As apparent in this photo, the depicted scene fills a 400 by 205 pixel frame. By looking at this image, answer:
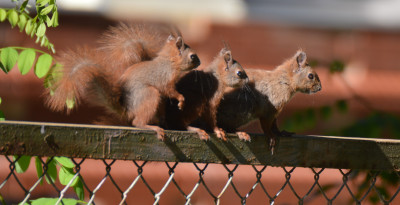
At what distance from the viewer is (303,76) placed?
2797 mm

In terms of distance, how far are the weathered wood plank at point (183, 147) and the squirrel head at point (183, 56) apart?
53cm

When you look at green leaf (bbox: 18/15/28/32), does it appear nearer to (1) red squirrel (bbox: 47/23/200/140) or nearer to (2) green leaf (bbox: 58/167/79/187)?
(1) red squirrel (bbox: 47/23/200/140)

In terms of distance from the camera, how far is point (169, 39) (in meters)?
2.35

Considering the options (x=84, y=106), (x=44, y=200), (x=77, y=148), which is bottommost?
(x=84, y=106)

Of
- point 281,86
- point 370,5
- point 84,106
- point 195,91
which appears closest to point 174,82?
point 195,91

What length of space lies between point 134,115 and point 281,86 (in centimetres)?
89

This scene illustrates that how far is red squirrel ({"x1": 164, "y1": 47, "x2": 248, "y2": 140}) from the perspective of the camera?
228 centimetres

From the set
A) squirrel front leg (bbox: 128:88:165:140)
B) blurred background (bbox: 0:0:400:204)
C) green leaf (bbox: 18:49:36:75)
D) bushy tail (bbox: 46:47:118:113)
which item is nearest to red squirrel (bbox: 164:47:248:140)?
squirrel front leg (bbox: 128:88:165:140)

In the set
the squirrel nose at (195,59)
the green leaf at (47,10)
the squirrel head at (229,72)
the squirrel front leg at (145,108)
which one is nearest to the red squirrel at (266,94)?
the squirrel head at (229,72)

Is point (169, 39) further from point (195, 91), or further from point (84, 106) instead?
point (84, 106)

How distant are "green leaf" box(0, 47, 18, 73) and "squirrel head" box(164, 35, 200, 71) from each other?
0.73 meters

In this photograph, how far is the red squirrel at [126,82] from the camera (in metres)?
1.96

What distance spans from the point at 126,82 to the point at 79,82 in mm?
275

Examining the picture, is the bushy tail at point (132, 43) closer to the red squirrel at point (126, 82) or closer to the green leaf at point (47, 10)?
the red squirrel at point (126, 82)
